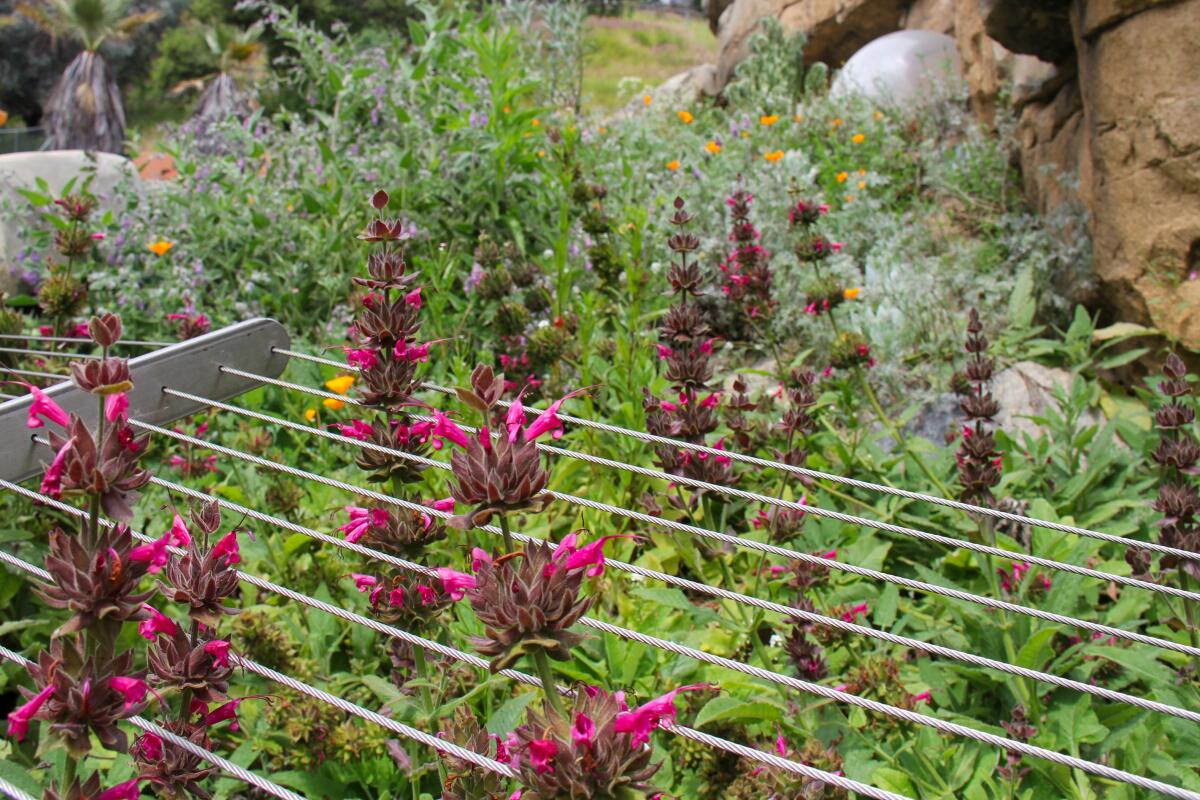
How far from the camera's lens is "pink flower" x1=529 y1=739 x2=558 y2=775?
762mm

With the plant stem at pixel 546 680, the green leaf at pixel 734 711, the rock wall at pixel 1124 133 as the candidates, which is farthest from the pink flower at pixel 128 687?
the rock wall at pixel 1124 133

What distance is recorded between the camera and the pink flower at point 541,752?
76 centimetres

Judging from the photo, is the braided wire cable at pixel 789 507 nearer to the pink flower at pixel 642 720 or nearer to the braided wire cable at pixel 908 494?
the braided wire cable at pixel 908 494

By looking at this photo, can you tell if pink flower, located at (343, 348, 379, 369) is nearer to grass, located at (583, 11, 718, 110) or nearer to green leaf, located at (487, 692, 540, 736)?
green leaf, located at (487, 692, 540, 736)

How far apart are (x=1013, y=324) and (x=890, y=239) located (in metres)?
0.96

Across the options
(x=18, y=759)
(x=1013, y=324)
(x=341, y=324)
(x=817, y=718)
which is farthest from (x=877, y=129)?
(x=18, y=759)

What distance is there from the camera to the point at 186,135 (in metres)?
4.16

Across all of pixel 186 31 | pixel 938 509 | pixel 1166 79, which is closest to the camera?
pixel 938 509

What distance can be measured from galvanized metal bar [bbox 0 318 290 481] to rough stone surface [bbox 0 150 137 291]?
2.31 meters

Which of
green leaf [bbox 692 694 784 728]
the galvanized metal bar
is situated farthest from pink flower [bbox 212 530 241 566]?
green leaf [bbox 692 694 784 728]

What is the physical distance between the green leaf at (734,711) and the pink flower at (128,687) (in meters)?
0.95

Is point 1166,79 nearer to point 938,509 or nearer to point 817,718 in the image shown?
point 938,509

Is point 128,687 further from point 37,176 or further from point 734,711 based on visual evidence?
point 37,176

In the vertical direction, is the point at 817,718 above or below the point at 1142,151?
below
